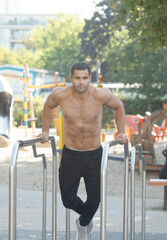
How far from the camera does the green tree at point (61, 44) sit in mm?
54219

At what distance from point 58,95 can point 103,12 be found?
24255 millimetres

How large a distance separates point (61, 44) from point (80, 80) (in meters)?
55.7

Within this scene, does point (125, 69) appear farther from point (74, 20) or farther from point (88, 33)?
point (74, 20)

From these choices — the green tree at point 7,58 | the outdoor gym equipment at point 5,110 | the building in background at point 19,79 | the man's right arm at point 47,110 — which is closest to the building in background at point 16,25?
the green tree at point 7,58

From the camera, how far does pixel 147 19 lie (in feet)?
34.7

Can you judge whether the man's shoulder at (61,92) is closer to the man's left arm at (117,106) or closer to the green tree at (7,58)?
the man's left arm at (117,106)

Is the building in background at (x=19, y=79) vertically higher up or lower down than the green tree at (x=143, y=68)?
lower down

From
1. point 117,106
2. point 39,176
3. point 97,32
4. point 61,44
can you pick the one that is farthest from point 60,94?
point 61,44

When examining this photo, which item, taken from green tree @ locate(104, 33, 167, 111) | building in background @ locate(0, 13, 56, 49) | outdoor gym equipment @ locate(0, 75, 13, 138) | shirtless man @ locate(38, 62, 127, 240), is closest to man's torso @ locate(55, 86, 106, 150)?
shirtless man @ locate(38, 62, 127, 240)

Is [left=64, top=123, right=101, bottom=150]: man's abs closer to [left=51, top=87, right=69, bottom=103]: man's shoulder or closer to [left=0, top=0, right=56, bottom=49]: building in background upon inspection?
[left=51, top=87, right=69, bottom=103]: man's shoulder

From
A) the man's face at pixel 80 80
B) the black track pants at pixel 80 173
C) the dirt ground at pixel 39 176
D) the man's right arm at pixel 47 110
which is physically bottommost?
the dirt ground at pixel 39 176

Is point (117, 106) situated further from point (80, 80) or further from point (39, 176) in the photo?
point (39, 176)

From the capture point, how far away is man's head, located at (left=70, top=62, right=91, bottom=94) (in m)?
4.26

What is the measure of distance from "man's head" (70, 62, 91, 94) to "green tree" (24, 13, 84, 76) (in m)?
45.9
